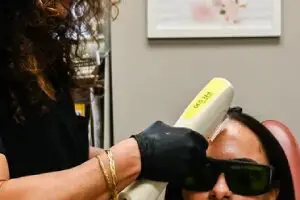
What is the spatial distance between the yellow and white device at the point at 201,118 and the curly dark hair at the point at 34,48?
0.84 feet

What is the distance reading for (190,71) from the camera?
2.06 metres

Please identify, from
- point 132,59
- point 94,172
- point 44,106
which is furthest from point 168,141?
point 132,59

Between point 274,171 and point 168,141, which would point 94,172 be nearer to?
point 168,141

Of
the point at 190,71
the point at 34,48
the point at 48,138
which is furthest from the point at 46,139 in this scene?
the point at 190,71

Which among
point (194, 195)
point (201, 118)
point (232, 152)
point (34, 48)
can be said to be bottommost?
point (194, 195)

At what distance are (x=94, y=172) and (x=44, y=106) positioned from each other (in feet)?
0.70

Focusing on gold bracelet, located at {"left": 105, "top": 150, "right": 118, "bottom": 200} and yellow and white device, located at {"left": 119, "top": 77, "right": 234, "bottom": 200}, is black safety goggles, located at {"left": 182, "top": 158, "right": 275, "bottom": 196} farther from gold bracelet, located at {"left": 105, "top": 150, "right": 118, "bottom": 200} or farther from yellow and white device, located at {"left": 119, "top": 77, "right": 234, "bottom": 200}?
gold bracelet, located at {"left": 105, "top": 150, "right": 118, "bottom": 200}

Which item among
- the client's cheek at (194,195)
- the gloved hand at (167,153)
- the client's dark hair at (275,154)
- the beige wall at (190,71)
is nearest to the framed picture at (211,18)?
the beige wall at (190,71)

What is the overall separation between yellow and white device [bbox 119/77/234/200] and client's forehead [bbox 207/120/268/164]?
15 centimetres

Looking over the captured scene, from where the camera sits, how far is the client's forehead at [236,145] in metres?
1.43

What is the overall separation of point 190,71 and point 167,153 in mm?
972

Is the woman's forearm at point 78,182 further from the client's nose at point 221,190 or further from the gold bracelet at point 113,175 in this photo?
the client's nose at point 221,190

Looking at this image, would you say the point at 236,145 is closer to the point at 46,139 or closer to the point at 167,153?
the point at 167,153

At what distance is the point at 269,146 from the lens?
56.2 inches
